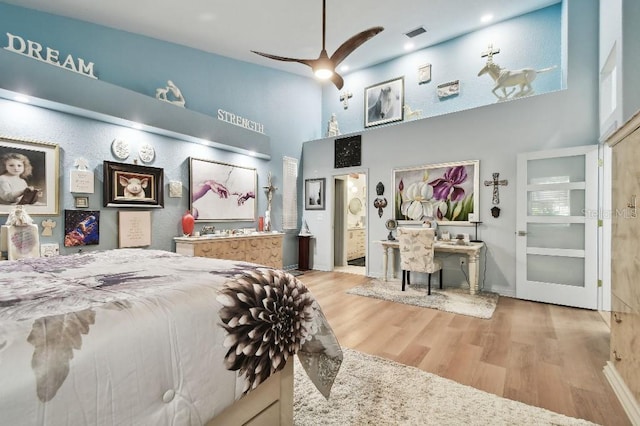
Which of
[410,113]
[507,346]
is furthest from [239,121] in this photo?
[507,346]

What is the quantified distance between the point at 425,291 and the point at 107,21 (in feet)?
17.8

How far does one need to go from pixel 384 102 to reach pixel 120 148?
4.80 m

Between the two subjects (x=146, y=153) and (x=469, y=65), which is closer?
(x=146, y=153)

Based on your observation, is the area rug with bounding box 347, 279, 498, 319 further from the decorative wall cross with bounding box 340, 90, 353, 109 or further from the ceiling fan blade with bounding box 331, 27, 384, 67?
the decorative wall cross with bounding box 340, 90, 353, 109

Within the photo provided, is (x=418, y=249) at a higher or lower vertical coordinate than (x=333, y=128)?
lower

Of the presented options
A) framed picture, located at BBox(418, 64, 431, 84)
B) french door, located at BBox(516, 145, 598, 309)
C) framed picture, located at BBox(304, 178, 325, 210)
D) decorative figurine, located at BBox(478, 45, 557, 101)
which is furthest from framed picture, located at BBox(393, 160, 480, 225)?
framed picture, located at BBox(418, 64, 431, 84)

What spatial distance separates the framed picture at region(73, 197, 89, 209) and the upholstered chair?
3.98 meters

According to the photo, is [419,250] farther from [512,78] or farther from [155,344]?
[155,344]

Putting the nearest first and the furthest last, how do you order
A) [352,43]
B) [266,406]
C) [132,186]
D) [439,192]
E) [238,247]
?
[266,406] → [352,43] → [132,186] → [238,247] → [439,192]

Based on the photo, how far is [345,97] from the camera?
6414 millimetres

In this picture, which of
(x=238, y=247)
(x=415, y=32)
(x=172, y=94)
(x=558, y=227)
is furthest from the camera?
(x=415, y=32)

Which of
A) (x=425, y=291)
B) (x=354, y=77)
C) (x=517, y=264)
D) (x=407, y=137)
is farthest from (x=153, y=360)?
(x=354, y=77)

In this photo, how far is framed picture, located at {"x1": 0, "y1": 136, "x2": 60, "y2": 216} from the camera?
278 centimetres

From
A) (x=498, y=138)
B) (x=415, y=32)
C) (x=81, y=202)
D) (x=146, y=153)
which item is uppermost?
(x=415, y=32)
